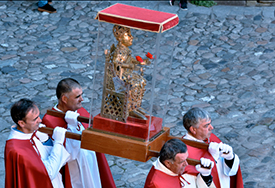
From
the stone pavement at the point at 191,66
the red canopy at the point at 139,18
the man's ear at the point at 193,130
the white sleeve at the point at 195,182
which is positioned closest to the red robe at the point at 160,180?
the white sleeve at the point at 195,182

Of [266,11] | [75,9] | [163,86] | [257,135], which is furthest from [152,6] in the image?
[163,86]

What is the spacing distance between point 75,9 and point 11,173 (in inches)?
307

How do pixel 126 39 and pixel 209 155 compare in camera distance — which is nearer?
pixel 126 39

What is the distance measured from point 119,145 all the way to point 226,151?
3.20 ft

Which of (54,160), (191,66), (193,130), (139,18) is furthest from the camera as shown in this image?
(191,66)

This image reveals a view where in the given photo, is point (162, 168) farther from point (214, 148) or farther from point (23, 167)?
point (23, 167)

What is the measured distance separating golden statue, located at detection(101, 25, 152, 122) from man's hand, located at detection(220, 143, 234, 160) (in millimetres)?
753

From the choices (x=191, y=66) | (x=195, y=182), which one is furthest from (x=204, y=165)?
(x=191, y=66)

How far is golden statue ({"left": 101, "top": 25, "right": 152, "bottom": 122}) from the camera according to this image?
3645 mm

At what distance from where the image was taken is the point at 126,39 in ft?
11.9

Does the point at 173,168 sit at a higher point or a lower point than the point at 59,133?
lower

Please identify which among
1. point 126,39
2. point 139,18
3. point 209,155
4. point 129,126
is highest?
point 139,18

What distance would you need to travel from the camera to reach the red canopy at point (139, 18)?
133 inches

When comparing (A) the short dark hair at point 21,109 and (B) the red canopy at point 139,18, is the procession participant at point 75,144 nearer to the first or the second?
(A) the short dark hair at point 21,109
